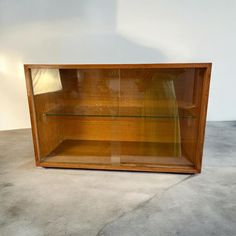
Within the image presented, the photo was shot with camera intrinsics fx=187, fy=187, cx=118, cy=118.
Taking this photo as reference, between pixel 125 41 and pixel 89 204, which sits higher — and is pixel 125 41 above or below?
above

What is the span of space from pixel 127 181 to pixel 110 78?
2.44 feet

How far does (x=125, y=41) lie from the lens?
185 centimetres

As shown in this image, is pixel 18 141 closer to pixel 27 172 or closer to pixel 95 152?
pixel 27 172

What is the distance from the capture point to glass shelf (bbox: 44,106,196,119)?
136cm

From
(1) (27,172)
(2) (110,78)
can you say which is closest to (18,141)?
(1) (27,172)

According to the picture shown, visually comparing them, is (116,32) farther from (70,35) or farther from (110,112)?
(110,112)

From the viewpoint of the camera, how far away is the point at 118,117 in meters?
1.37

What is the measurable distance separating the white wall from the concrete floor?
1.07 m

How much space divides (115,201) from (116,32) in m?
1.54

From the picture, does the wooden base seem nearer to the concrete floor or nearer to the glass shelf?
the concrete floor

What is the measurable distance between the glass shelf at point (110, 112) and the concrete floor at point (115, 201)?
41 cm

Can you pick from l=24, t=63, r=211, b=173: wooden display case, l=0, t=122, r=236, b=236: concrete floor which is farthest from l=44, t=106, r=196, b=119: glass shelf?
l=0, t=122, r=236, b=236: concrete floor

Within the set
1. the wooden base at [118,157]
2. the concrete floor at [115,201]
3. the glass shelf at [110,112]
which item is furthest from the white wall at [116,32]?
the concrete floor at [115,201]

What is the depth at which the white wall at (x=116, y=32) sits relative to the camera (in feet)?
5.83
